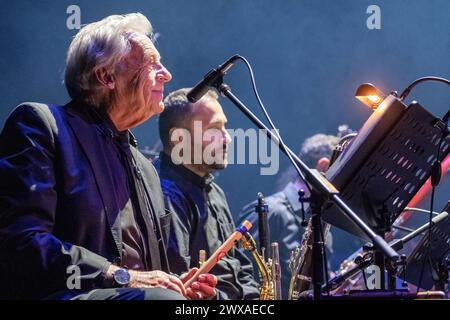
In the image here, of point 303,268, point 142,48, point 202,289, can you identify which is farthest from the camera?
point 303,268

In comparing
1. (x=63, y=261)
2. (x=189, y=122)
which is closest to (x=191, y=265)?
(x=189, y=122)

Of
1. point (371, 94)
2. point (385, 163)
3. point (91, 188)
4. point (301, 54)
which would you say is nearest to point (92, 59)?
point (91, 188)

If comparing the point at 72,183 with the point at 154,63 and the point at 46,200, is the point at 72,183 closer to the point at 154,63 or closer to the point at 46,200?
the point at 46,200

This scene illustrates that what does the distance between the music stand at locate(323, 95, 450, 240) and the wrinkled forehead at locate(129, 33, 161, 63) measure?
99cm

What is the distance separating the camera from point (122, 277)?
7.97 feet

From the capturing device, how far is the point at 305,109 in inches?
312

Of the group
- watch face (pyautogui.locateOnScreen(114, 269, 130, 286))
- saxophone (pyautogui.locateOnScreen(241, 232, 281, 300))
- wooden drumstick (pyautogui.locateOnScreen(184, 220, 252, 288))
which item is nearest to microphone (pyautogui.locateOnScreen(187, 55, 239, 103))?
wooden drumstick (pyautogui.locateOnScreen(184, 220, 252, 288))

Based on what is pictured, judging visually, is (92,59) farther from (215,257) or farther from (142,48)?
(215,257)

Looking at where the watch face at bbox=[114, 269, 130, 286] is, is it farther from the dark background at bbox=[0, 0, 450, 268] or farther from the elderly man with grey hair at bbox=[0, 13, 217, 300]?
the dark background at bbox=[0, 0, 450, 268]

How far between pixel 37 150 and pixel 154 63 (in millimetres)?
789

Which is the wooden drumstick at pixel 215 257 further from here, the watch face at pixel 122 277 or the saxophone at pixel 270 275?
the saxophone at pixel 270 275

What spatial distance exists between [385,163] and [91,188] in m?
1.11

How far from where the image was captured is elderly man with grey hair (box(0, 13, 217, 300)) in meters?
2.37
